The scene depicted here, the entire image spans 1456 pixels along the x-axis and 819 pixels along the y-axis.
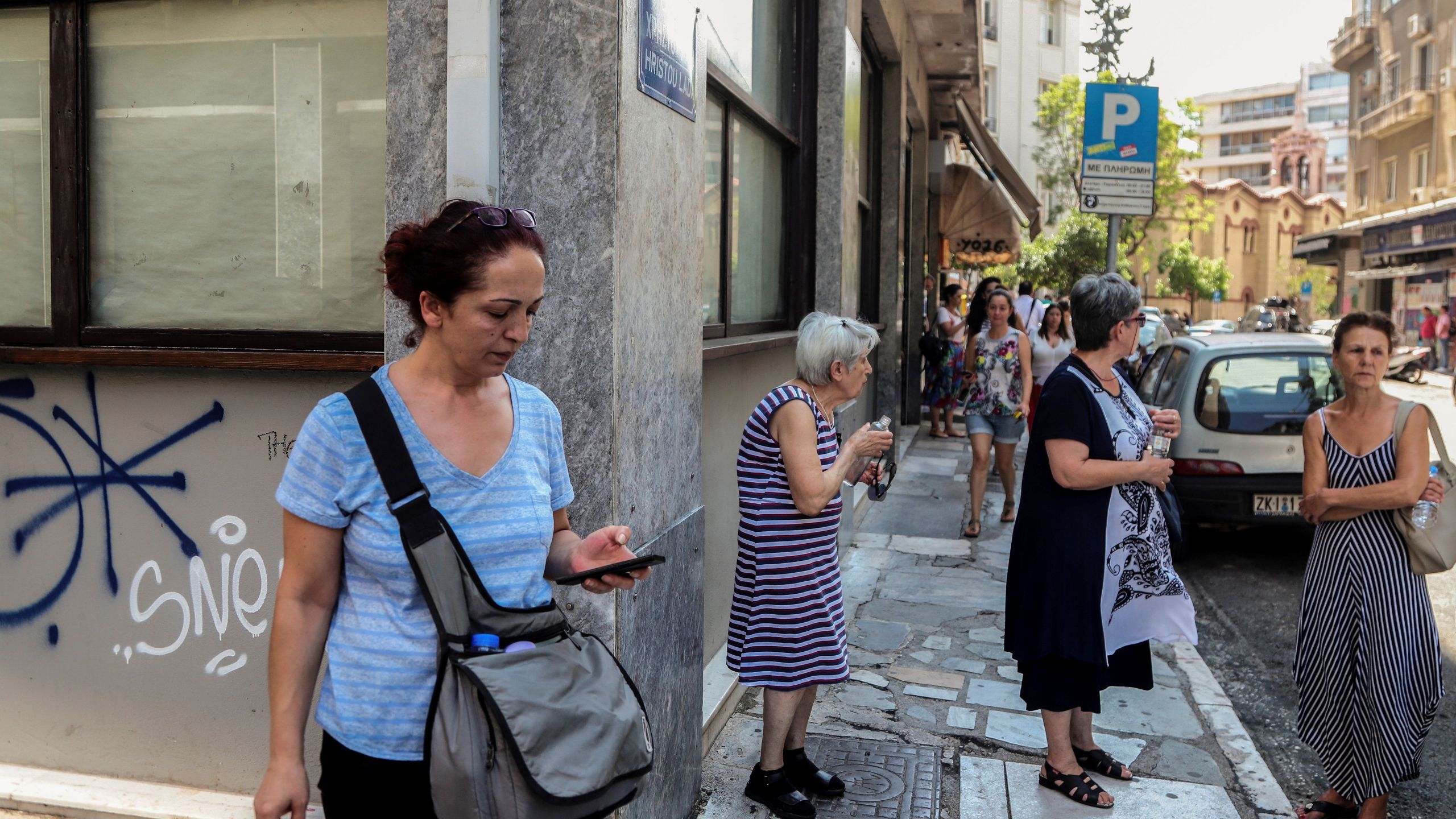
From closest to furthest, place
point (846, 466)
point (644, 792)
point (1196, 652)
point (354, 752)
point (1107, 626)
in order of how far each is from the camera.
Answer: point (354, 752) < point (644, 792) < point (846, 466) < point (1107, 626) < point (1196, 652)

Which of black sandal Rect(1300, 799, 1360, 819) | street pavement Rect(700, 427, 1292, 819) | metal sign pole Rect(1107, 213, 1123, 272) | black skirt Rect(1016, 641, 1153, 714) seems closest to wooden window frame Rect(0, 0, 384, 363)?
street pavement Rect(700, 427, 1292, 819)

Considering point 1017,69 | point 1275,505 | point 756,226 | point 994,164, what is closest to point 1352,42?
point 1017,69

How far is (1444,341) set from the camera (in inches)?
1262

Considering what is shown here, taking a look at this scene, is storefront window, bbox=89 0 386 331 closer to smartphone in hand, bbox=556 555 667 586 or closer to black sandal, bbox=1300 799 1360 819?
smartphone in hand, bbox=556 555 667 586

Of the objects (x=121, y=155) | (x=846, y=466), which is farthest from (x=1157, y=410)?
(x=121, y=155)

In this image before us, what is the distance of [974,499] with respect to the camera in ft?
28.7

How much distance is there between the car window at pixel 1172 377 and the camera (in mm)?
8320

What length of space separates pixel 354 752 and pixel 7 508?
2.42 meters

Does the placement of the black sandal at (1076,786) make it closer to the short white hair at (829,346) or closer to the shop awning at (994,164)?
the short white hair at (829,346)

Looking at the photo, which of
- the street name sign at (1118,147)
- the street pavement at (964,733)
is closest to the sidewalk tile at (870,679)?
the street pavement at (964,733)

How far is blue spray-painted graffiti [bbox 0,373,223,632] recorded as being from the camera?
12.4 ft

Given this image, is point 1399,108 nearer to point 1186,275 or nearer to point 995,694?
point 1186,275

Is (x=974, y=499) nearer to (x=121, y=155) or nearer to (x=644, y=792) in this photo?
(x=644, y=792)

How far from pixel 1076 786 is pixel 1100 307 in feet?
5.33
